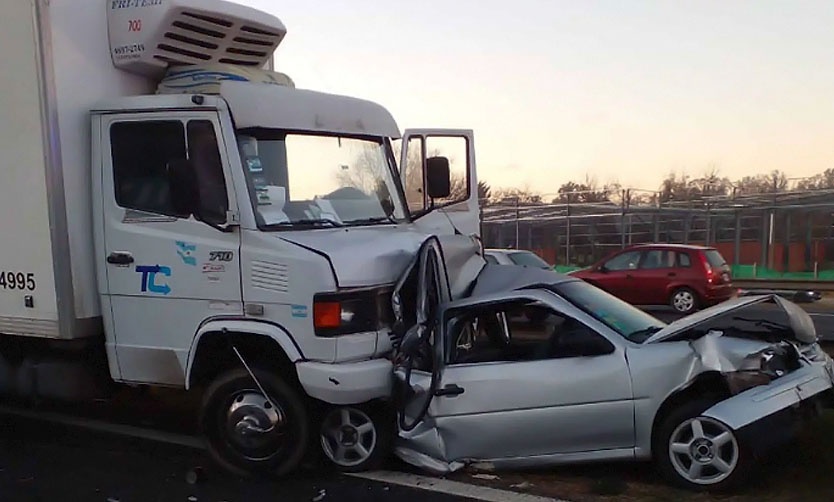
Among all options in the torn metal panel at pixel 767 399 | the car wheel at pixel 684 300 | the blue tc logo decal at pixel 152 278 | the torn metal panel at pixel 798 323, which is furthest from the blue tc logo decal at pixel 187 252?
the car wheel at pixel 684 300

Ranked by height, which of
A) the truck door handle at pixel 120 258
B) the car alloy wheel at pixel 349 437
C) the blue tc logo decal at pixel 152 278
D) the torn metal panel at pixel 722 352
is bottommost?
the car alloy wheel at pixel 349 437

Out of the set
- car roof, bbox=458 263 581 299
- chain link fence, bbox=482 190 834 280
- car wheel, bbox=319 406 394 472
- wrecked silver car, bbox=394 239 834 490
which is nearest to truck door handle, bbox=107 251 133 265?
car wheel, bbox=319 406 394 472

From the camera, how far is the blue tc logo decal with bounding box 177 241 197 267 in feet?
18.5

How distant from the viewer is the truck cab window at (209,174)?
18.1 ft

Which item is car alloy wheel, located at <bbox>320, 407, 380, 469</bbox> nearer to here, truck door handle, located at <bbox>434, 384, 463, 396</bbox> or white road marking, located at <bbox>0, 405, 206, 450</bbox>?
truck door handle, located at <bbox>434, 384, 463, 396</bbox>

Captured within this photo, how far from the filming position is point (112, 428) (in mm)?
7219

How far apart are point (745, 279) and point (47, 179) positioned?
2240cm

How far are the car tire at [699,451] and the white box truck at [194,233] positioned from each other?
1.94 metres

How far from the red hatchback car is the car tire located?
40.1 ft

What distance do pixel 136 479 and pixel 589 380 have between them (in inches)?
135

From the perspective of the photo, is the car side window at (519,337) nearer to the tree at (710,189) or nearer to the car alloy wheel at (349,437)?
the car alloy wheel at (349,437)

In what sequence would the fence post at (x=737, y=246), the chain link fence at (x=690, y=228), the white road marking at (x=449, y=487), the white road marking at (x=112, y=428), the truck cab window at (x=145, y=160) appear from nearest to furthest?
1. the white road marking at (x=449, y=487)
2. the truck cab window at (x=145, y=160)
3. the white road marking at (x=112, y=428)
4. the chain link fence at (x=690, y=228)
5. the fence post at (x=737, y=246)

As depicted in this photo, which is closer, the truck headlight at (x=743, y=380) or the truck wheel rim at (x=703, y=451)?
the truck wheel rim at (x=703, y=451)

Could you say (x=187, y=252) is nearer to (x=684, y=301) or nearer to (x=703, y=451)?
(x=703, y=451)
